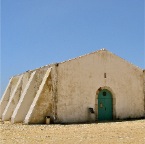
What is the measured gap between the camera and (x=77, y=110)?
58.2 ft

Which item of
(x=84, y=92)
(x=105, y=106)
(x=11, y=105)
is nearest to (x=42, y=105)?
(x=84, y=92)

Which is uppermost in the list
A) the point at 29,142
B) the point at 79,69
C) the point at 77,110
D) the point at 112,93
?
the point at 79,69

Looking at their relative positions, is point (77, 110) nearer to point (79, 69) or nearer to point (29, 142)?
point (79, 69)

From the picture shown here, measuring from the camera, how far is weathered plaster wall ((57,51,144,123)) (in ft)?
57.4

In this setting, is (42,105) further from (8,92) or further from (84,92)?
(8,92)

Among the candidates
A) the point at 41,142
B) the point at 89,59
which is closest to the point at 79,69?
the point at 89,59

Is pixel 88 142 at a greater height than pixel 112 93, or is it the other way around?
pixel 112 93

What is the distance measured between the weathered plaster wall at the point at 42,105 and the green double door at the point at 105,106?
11.8ft

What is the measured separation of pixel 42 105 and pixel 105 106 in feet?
14.8

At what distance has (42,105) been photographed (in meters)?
16.7

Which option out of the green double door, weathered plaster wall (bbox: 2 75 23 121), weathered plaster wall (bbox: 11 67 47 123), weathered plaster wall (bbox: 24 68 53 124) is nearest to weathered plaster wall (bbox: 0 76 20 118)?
weathered plaster wall (bbox: 2 75 23 121)

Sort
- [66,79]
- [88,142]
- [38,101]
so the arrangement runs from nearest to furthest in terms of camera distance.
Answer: [88,142], [38,101], [66,79]

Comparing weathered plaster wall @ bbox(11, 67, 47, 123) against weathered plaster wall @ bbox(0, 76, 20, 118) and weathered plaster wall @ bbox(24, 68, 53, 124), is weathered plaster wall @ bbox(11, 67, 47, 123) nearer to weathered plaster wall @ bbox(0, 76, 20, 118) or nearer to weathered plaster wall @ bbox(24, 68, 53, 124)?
weathered plaster wall @ bbox(24, 68, 53, 124)

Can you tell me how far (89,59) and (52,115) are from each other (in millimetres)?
4319
